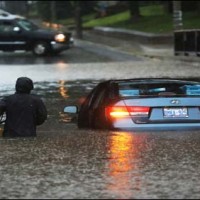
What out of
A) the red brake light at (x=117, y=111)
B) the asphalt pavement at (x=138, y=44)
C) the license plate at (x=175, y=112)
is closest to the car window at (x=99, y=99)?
the red brake light at (x=117, y=111)

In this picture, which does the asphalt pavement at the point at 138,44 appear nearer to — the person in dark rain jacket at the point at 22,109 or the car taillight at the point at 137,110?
the car taillight at the point at 137,110

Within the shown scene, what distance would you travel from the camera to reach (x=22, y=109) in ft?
32.3

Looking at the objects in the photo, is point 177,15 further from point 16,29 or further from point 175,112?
point 175,112

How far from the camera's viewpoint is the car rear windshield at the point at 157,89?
10.6 m

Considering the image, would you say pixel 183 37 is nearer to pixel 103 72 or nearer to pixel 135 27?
pixel 103 72

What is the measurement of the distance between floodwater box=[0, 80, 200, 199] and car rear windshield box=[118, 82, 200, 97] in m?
0.67

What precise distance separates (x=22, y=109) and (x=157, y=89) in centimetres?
245

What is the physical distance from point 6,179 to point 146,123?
3.53 meters

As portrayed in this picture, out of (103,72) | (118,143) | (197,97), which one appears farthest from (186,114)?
(103,72)

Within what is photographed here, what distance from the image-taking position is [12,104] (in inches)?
387

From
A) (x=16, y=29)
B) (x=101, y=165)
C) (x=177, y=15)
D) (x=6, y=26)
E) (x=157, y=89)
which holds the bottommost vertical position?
(x=101, y=165)

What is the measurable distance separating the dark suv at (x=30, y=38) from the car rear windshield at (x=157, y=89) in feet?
82.7

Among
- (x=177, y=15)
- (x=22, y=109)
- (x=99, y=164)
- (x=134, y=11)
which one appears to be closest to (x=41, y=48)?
(x=177, y=15)

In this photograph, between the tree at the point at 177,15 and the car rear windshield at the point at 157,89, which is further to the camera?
the tree at the point at 177,15
